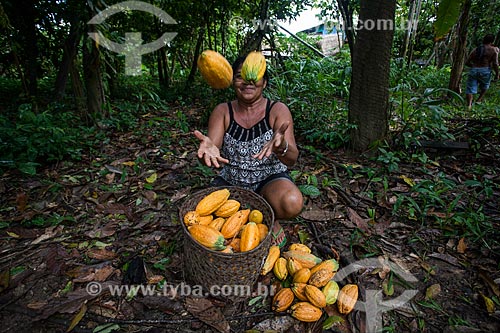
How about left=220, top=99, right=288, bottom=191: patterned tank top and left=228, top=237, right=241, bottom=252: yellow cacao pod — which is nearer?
left=228, top=237, right=241, bottom=252: yellow cacao pod

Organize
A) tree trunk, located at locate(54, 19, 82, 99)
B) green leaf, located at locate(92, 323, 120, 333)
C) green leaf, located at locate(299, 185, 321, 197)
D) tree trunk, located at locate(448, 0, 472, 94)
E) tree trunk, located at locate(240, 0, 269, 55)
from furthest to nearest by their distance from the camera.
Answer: tree trunk, located at locate(448, 0, 472, 94), tree trunk, located at locate(240, 0, 269, 55), tree trunk, located at locate(54, 19, 82, 99), green leaf, located at locate(299, 185, 321, 197), green leaf, located at locate(92, 323, 120, 333)

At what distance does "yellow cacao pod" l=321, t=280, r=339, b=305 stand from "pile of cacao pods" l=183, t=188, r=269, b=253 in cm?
41

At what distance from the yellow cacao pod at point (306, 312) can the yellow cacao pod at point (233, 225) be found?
19.7 inches

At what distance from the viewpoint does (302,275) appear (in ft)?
5.09

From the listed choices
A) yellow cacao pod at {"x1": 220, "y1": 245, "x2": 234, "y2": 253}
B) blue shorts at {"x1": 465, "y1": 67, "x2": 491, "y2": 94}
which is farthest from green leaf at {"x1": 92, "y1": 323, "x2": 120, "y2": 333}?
blue shorts at {"x1": 465, "y1": 67, "x2": 491, "y2": 94}

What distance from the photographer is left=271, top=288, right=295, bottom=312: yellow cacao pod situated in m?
1.47

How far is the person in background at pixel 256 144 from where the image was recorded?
5.86ft

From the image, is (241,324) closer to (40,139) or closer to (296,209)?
(296,209)

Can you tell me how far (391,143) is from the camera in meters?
2.99

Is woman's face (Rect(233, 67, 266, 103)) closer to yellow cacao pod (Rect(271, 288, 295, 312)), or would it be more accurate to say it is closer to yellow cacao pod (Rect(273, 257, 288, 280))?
yellow cacao pod (Rect(273, 257, 288, 280))

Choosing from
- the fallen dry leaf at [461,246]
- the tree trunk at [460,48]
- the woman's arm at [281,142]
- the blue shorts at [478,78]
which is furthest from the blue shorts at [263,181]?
the blue shorts at [478,78]

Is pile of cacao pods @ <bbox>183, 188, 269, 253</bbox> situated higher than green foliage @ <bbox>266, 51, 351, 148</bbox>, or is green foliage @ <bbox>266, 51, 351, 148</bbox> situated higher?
green foliage @ <bbox>266, 51, 351, 148</bbox>

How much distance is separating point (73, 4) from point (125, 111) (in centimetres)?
152

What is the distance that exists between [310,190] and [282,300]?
1.02 m
